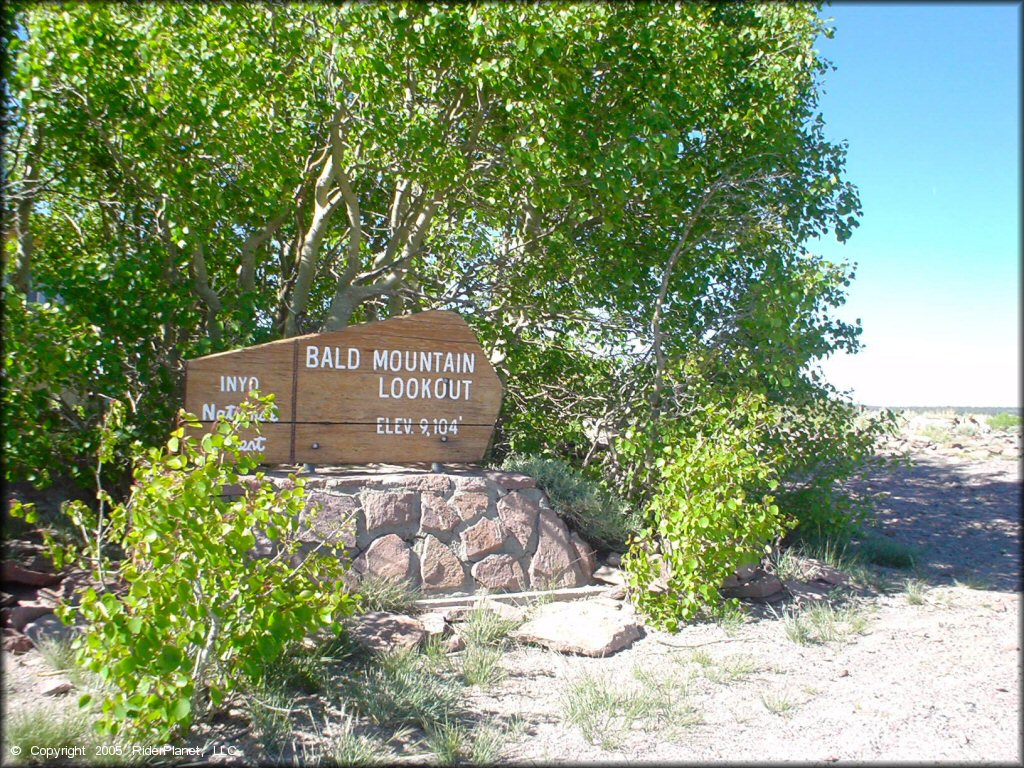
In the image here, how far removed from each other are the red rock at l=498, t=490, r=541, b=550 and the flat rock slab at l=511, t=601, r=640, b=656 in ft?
2.41

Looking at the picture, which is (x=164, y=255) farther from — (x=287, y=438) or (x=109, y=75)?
(x=287, y=438)

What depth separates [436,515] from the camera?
20.8 feet

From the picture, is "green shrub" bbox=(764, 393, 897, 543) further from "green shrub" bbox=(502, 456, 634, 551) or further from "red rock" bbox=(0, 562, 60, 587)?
"red rock" bbox=(0, 562, 60, 587)

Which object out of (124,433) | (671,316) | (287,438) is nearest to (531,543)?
(287,438)

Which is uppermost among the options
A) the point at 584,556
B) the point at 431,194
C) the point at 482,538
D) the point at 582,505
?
the point at 431,194

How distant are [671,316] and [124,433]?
4.55m

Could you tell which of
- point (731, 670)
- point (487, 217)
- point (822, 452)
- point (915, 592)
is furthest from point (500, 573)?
point (487, 217)

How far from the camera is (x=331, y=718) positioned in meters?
4.19

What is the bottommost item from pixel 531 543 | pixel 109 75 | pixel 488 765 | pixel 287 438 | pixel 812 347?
pixel 488 765

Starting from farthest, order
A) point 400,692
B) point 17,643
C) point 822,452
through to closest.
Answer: point 822,452, point 17,643, point 400,692

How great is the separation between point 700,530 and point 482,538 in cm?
161

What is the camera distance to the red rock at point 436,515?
630 cm

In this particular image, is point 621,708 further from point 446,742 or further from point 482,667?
point 446,742

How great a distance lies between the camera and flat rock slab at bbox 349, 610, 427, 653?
5.06 metres
